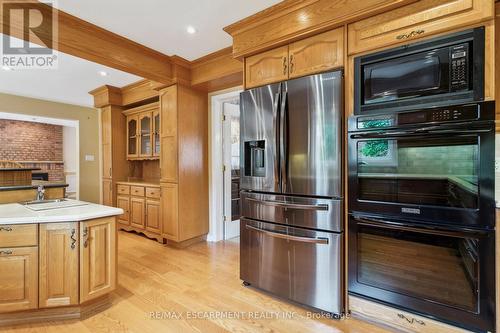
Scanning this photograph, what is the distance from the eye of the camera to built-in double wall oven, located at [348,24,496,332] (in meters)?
1.36

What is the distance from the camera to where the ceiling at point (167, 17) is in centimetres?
205

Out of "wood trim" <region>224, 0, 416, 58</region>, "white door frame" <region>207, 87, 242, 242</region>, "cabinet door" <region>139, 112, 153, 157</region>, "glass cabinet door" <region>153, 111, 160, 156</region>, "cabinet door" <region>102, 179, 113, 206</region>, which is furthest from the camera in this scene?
"cabinet door" <region>102, 179, 113, 206</region>

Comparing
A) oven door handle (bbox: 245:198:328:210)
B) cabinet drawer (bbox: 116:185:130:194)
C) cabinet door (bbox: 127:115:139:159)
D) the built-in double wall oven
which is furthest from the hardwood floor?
cabinet door (bbox: 127:115:139:159)

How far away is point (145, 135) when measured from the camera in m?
4.37

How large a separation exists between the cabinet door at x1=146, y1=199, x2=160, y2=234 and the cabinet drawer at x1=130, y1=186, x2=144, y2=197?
222 millimetres

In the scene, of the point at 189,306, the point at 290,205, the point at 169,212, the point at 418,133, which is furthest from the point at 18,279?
the point at 418,133

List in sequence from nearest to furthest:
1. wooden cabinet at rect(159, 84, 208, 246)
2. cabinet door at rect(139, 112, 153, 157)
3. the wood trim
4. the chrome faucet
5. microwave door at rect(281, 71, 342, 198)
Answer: the wood trim < microwave door at rect(281, 71, 342, 198) < the chrome faucet < wooden cabinet at rect(159, 84, 208, 246) < cabinet door at rect(139, 112, 153, 157)

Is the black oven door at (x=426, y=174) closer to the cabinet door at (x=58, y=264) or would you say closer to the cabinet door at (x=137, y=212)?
the cabinet door at (x=58, y=264)

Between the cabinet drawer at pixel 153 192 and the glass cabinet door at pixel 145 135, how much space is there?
76 centimetres

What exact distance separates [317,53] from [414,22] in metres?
0.64

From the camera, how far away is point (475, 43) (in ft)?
4.50

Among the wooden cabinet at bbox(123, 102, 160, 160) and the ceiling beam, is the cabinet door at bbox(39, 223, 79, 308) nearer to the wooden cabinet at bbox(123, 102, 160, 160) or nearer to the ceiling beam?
the ceiling beam

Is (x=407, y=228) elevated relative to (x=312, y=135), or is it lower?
lower

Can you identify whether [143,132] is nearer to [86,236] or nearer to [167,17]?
[167,17]
